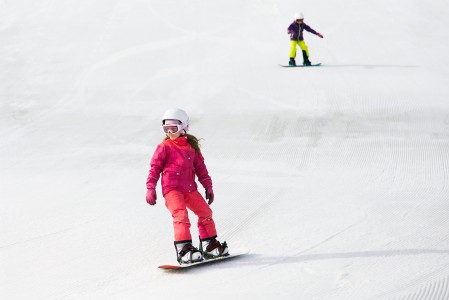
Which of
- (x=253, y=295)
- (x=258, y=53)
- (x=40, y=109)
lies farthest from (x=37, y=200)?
(x=258, y=53)

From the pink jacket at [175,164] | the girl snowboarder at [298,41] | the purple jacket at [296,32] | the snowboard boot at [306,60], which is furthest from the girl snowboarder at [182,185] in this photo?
the purple jacket at [296,32]

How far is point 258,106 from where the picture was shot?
12.8 meters

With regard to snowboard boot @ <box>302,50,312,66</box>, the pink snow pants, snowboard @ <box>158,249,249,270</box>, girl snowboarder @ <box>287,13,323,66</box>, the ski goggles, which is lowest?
snowboard @ <box>158,249,249,270</box>

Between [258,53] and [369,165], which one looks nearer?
[369,165]

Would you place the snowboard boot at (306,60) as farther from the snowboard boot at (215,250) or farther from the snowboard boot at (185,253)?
the snowboard boot at (185,253)

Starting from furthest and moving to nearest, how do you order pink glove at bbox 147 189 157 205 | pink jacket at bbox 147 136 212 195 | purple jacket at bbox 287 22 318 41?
1. purple jacket at bbox 287 22 318 41
2. pink jacket at bbox 147 136 212 195
3. pink glove at bbox 147 189 157 205

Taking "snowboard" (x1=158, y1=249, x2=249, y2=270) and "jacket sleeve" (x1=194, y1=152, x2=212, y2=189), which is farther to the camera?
"jacket sleeve" (x1=194, y1=152, x2=212, y2=189)

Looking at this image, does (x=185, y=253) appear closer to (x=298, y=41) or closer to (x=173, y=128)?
(x=173, y=128)

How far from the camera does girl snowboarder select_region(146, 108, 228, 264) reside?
6.05m

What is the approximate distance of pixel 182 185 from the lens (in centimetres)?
619

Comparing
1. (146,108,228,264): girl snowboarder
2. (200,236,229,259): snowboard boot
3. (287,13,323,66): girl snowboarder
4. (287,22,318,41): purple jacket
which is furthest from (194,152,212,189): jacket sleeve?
(287,22,318,41): purple jacket

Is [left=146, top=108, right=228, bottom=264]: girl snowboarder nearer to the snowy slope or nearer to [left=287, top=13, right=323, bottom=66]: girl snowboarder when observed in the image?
the snowy slope

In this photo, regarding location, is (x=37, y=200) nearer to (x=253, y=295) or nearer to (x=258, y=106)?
(x=253, y=295)

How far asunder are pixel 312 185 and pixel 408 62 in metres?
8.78
